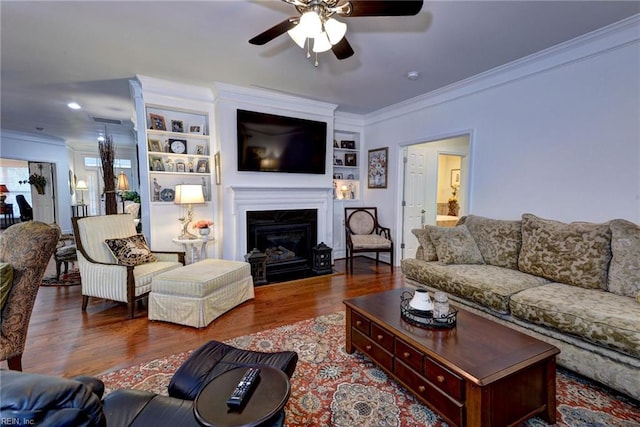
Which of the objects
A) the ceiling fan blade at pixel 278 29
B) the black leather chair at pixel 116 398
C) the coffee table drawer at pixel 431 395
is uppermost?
the ceiling fan blade at pixel 278 29

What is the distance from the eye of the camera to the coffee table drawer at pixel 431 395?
4.80ft

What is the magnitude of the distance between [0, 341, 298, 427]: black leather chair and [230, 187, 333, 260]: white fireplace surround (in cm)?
251

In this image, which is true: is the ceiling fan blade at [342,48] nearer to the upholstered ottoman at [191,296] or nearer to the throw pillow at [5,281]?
the upholstered ottoman at [191,296]

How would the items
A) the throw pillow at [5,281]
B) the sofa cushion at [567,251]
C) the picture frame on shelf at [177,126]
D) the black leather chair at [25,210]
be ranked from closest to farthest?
the throw pillow at [5,281] → the sofa cushion at [567,251] → the picture frame on shelf at [177,126] → the black leather chair at [25,210]

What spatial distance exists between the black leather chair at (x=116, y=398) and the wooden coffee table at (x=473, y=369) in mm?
668

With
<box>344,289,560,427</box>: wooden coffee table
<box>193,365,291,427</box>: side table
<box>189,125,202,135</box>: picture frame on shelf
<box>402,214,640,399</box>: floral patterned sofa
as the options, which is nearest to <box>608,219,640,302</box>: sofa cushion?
<box>402,214,640,399</box>: floral patterned sofa

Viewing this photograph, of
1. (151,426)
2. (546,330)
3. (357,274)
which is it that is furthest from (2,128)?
(546,330)

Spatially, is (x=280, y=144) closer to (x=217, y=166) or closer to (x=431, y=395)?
(x=217, y=166)

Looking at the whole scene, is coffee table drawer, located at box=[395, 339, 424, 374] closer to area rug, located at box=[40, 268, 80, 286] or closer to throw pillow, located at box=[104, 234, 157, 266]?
throw pillow, located at box=[104, 234, 157, 266]

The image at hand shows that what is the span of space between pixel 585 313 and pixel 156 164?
4565 millimetres

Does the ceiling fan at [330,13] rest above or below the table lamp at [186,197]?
above

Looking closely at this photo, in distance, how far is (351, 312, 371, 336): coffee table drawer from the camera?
6.88 feet

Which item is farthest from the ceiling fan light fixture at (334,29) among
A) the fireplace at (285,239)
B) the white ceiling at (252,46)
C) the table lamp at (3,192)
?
the table lamp at (3,192)

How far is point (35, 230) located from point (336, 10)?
2.21 metres
